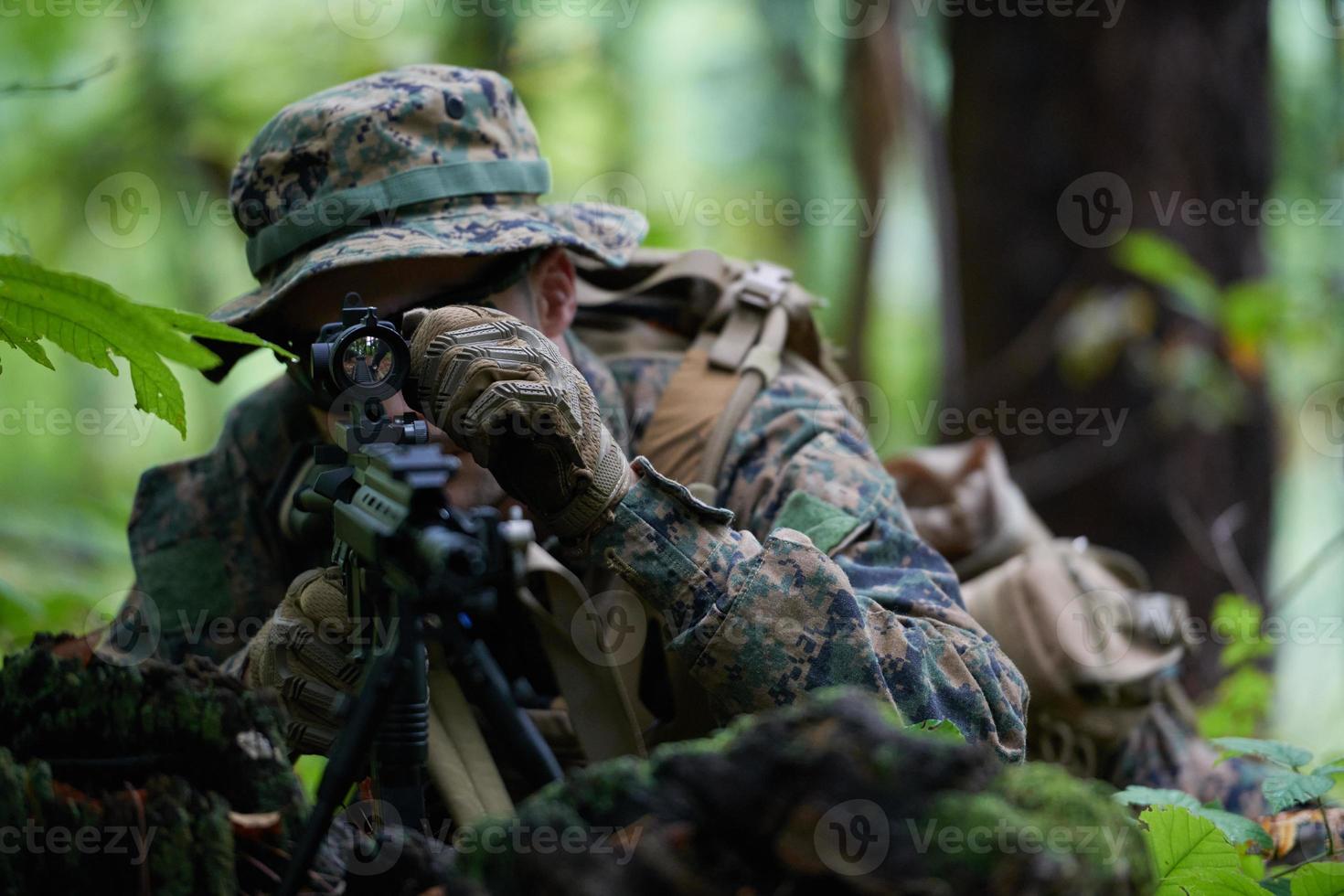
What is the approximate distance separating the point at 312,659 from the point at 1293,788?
1600 mm

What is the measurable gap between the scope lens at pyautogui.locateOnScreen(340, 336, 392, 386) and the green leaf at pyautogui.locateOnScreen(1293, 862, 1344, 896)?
148 cm

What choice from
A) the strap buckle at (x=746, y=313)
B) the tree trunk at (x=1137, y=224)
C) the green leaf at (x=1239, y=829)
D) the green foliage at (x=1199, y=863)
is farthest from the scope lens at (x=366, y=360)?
the tree trunk at (x=1137, y=224)

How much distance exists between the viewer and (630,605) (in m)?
2.67

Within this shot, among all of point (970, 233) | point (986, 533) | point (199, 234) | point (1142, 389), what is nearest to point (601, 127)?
point (199, 234)

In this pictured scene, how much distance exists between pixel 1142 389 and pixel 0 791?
4.50m

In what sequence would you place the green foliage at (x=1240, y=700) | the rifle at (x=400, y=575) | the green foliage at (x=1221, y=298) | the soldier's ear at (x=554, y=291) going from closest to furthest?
the rifle at (x=400, y=575), the soldier's ear at (x=554, y=291), the green foliage at (x=1240, y=700), the green foliage at (x=1221, y=298)

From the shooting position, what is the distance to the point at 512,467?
76.4 inches

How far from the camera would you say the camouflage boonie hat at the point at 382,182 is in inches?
98.3

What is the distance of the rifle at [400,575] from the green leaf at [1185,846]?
37.2 inches

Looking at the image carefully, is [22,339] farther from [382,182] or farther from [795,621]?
[795,621]

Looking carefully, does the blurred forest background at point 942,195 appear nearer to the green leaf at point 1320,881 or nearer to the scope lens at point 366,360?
the scope lens at point 366,360

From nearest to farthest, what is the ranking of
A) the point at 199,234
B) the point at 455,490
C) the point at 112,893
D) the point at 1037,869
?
the point at 1037,869
the point at 112,893
the point at 455,490
the point at 199,234

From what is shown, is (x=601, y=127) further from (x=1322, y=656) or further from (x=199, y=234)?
(x=1322, y=656)

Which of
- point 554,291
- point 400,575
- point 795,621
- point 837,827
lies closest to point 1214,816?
point 795,621
